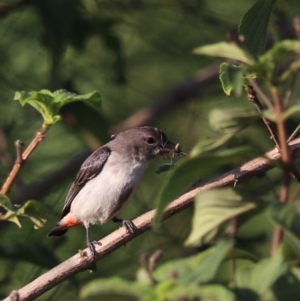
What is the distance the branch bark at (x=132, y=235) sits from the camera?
2.51 m

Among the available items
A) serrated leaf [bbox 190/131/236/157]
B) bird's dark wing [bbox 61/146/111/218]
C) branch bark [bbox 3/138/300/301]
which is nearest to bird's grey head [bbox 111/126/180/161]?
bird's dark wing [bbox 61/146/111/218]

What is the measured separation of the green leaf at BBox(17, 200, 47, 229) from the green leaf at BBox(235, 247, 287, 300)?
4.37 feet

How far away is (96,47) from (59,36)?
1.27 m

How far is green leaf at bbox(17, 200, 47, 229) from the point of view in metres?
2.74

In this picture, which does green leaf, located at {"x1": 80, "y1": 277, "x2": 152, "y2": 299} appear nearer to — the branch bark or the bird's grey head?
the branch bark

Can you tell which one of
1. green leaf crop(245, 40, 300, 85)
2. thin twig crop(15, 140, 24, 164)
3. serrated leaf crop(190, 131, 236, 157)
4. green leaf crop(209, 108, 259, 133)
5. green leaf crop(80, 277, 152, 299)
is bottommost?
green leaf crop(80, 277, 152, 299)

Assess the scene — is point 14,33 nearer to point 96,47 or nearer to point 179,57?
point 96,47

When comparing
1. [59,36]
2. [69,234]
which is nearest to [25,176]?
[69,234]

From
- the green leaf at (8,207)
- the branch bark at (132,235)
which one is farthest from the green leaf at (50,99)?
the branch bark at (132,235)

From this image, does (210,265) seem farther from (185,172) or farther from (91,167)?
(91,167)

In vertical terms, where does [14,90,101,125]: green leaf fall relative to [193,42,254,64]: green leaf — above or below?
above

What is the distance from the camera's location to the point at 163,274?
5.11 feet

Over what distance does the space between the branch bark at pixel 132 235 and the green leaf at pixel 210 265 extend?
968 millimetres

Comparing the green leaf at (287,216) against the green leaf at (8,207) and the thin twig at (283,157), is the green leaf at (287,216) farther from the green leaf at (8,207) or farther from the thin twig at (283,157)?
the green leaf at (8,207)
